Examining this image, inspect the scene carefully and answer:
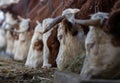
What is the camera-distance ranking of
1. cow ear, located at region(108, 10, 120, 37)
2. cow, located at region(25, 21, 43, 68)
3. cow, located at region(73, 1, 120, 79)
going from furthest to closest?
cow, located at region(25, 21, 43, 68)
cow, located at region(73, 1, 120, 79)
cow ear, located at region(108, 10, 120, 37)

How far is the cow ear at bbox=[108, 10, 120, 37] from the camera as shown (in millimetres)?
3751

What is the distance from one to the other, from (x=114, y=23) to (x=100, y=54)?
0.38 meters

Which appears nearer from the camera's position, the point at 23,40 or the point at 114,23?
the point at 114,23

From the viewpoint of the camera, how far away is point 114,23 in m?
3.80

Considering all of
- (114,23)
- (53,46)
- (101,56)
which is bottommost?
(101,56)

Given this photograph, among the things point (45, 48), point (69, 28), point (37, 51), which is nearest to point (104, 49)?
point (69, 28)

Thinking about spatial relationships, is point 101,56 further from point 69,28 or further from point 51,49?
point 51,49

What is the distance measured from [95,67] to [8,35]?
36.4 ft

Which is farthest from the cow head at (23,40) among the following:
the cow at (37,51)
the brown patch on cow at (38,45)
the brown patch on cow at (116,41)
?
the brown patch on cow at (116,41)

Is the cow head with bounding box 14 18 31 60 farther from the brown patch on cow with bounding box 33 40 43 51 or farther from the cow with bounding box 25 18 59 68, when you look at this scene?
the brown patch on cow with bounding box 33 40 43 51


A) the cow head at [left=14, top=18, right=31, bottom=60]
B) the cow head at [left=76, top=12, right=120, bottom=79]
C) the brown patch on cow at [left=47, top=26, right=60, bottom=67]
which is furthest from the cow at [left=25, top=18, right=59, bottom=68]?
the cow head at [left=76, top=12, right=120, bottom=79]

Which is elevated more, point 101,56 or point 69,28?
point 69,28

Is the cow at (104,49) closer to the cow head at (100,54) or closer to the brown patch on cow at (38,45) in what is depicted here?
the cow head at (100,54)

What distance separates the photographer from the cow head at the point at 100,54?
3906 millimetres
